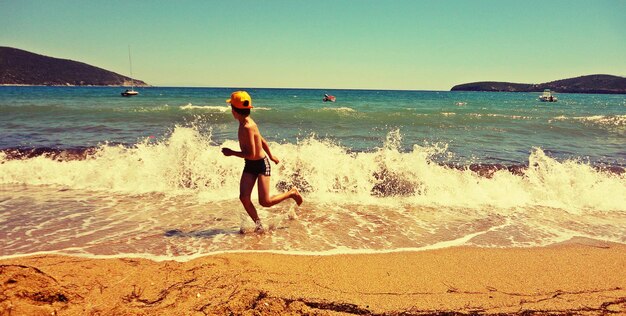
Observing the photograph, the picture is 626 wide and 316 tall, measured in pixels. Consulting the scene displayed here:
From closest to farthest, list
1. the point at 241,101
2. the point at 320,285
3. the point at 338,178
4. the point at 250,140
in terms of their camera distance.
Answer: the point at 320,285, the point at 241,101, the point at 250,140, the point at 338,178

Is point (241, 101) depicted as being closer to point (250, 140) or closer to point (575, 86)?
point (250, 140)

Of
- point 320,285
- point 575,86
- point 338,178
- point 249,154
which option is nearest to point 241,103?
point 249,154

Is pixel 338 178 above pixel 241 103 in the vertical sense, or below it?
below

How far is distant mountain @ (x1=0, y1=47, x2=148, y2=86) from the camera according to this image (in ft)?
348

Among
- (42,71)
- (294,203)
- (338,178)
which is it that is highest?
(42,71)

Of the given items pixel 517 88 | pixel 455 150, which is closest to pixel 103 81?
pixel 455 150

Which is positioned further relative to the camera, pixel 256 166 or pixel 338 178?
pixel 338 178

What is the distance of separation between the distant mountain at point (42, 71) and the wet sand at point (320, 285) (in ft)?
427

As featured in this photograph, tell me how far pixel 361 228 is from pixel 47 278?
3463 millimetres

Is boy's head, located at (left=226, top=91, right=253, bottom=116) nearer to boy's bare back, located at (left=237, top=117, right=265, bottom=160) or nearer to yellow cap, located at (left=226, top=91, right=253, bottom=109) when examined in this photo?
yellow cap, located at (left=226, top=91, right=253, bottom=109)

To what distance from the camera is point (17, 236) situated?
176 inches

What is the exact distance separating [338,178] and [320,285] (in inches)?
175

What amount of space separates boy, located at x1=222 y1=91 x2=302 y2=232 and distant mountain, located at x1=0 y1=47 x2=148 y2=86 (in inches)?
5102

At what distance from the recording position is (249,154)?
4430mm
